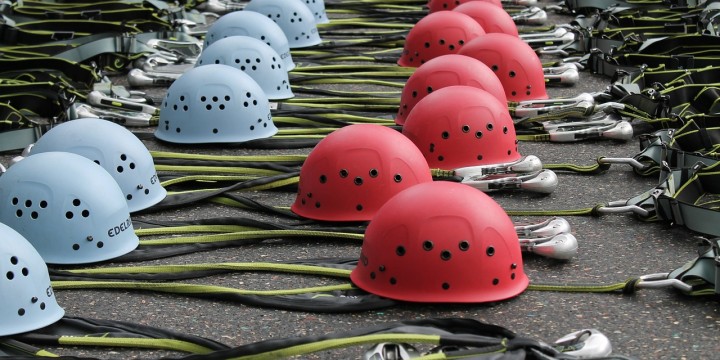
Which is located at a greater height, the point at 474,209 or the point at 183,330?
the point at 474,209

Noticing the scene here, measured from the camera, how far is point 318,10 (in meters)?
12.1

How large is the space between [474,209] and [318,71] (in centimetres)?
521

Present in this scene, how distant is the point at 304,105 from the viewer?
8.82 metres

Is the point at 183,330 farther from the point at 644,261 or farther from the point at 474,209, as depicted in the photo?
the point at 644,261

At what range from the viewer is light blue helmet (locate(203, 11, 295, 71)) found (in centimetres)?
962

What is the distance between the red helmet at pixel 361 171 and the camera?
19.9 feet

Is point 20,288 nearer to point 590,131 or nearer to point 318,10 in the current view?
point 590,131

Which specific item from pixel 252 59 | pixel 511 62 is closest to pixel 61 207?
pixel 252 59

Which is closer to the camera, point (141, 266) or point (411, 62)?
point (141, 266)

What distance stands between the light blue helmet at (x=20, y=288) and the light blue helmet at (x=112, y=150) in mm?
1515

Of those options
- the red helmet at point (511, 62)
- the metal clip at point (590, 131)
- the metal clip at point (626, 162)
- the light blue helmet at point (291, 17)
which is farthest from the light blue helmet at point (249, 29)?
the metal clip at point (626, 162)

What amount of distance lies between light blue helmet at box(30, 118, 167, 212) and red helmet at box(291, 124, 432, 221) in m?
0.94

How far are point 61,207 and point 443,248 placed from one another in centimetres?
176

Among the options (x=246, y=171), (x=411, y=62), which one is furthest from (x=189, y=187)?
(x=411, y=62)
